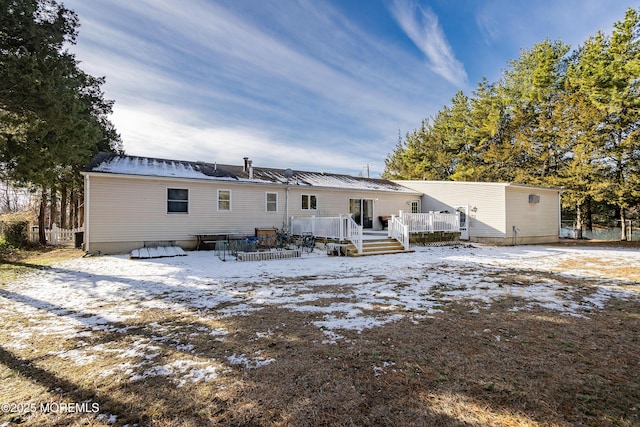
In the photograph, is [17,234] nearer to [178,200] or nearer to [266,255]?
[178,200]

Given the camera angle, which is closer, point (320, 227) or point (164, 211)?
point (164, 211)

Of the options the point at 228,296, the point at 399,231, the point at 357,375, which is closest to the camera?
the point at 357,375

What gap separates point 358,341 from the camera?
11.9ft

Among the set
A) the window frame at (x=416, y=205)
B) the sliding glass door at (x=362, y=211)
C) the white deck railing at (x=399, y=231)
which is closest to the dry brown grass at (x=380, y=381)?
the white deck railing at (x=399, y=231)

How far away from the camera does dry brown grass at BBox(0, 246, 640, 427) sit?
227 cm

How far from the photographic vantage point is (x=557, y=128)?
791 inches

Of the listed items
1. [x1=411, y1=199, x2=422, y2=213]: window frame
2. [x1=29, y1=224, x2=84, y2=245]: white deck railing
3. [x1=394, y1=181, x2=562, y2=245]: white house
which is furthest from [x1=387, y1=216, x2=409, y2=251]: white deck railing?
[x1=29, y1=224, x2=84, y2=245]: white deck railing

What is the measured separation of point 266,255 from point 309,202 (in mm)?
6041

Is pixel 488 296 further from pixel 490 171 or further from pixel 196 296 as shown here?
pixel 490 171

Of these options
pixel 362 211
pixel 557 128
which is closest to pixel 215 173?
pixel 362 211

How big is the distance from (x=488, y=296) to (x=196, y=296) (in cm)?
566

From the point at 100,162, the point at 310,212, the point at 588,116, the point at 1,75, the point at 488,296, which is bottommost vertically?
the point at 488,296

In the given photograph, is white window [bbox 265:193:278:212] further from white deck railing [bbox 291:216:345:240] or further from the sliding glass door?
the sliding glass door

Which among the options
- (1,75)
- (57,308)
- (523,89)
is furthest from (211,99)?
(523,89)
